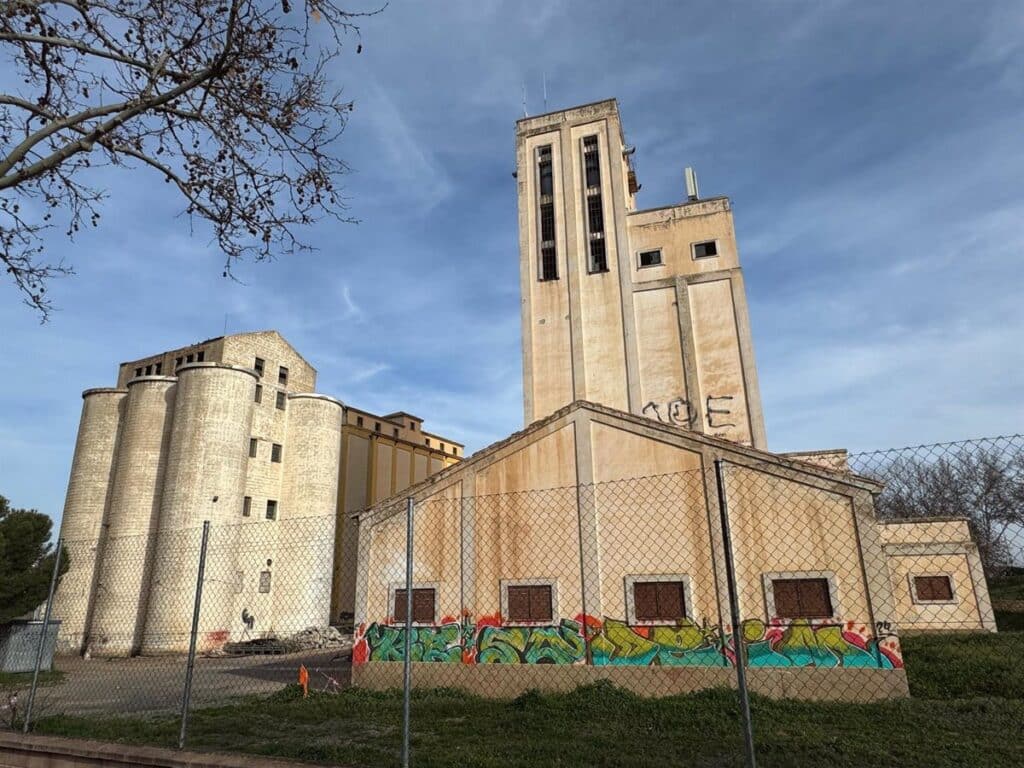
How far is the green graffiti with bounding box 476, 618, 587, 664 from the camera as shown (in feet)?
43.7

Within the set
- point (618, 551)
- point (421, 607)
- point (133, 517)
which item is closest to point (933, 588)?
point (618, 551)

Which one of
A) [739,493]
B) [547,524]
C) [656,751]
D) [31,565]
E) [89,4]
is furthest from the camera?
[31,565]

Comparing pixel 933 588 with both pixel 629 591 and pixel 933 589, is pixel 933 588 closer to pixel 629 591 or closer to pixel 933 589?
pixel 933 589

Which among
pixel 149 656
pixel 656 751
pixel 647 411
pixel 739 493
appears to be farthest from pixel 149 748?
pixel 149 656

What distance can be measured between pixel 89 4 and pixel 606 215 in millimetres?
26840

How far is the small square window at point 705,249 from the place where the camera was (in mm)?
30594

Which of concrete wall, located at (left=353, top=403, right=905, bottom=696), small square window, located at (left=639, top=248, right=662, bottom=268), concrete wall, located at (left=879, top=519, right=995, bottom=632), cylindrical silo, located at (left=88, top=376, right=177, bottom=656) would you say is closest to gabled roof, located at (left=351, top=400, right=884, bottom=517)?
concrete wall, located at (left=353, top=403, right=905, bottom=696)

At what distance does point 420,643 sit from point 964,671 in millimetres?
11180

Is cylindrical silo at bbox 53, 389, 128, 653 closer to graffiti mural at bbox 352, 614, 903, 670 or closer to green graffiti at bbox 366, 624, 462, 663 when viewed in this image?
green graffiti at bbox 366, 624, 462, 663

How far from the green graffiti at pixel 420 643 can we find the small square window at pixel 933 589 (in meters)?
19.1

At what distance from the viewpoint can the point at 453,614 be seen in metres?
14.3

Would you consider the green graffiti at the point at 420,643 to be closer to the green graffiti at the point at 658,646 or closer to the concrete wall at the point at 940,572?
the green graffiti at the point at 658,646

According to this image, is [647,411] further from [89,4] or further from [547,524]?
[89,4]

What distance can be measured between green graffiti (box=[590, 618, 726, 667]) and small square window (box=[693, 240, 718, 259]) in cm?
2167
